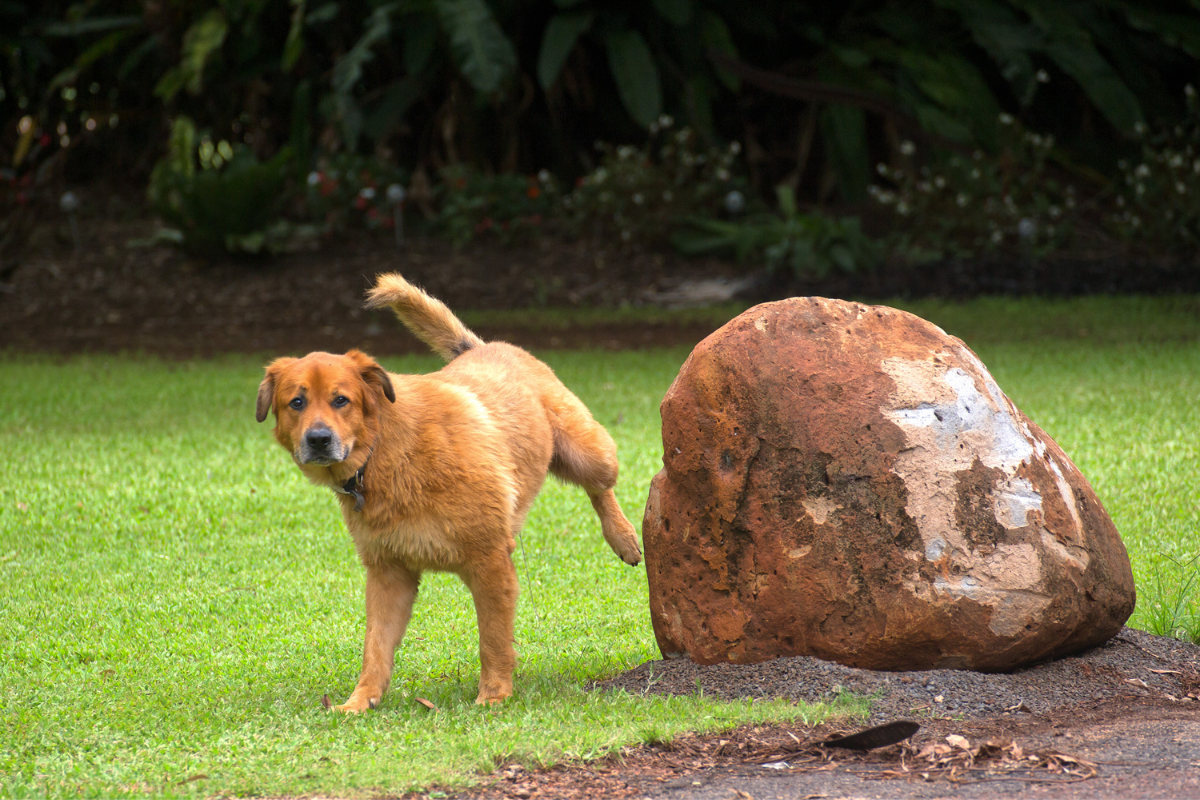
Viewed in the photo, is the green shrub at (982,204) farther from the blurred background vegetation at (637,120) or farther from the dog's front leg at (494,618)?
the dog's front leg at (494,618)

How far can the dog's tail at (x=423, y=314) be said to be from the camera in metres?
5.24

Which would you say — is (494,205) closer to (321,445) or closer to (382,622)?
(382,622)

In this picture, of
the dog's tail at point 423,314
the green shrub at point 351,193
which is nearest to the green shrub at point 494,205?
the green shrub at point 351,193

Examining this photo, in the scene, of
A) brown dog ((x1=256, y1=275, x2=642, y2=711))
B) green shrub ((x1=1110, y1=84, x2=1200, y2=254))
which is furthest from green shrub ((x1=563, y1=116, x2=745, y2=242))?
brown dog ((x1=256, y1=275, x2=642, y2=711))

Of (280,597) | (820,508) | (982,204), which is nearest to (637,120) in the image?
(982,204)

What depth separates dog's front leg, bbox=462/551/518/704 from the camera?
4418 millimetres

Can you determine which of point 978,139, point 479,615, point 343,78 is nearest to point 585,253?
point 343,78

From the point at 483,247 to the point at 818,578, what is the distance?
1347cm

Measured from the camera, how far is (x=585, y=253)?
16.9 m

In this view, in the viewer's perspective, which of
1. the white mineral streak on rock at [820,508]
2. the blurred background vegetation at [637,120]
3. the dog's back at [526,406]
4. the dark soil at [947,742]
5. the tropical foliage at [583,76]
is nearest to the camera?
the dark soil at [947,742]

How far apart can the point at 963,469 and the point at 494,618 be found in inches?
69.8

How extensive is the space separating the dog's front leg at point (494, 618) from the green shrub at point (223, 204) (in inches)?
498

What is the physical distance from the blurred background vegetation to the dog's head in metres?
11.1

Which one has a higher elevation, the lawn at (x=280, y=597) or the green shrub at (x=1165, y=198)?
the green shrub at (x=1165, y=198)
